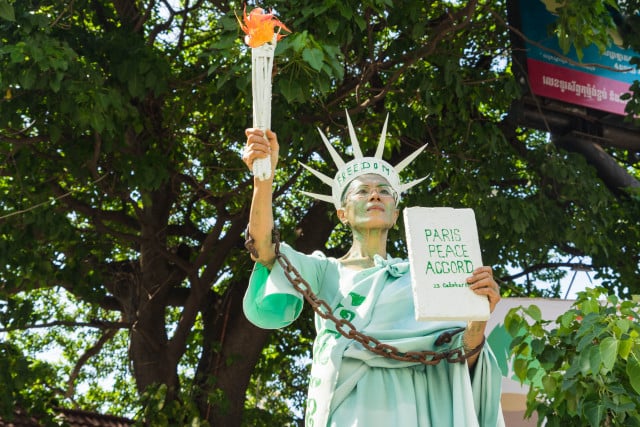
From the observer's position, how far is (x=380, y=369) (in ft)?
12.2

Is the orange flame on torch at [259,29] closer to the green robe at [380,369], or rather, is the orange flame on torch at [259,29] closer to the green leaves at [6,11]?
the green robe at [380,369]

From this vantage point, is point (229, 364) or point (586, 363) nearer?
point (586, 363)

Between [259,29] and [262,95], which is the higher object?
[259,29]

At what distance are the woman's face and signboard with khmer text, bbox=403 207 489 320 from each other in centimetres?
52

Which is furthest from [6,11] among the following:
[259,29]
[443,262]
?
[443,262]

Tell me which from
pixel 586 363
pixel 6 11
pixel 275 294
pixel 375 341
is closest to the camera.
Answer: pixel 375 341

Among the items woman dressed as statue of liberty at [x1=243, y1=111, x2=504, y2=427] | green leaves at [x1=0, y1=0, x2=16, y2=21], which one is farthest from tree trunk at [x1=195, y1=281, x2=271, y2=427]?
woman dressed as statue of liberty at [x1=243, y1=111, x2=504, y2=427]

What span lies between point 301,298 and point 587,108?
647 centimetres

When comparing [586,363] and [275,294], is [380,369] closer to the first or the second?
[275,294]

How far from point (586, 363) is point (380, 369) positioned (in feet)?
3.82

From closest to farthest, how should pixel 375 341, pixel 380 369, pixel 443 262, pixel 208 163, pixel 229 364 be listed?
pixel 443 262
pixel 375 341
pixel 380 369
pixel 229 364
pixel 208 163

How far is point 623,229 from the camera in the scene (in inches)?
369

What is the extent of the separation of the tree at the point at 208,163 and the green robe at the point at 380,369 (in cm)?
279

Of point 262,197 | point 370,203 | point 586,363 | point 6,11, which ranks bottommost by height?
point 586,363
